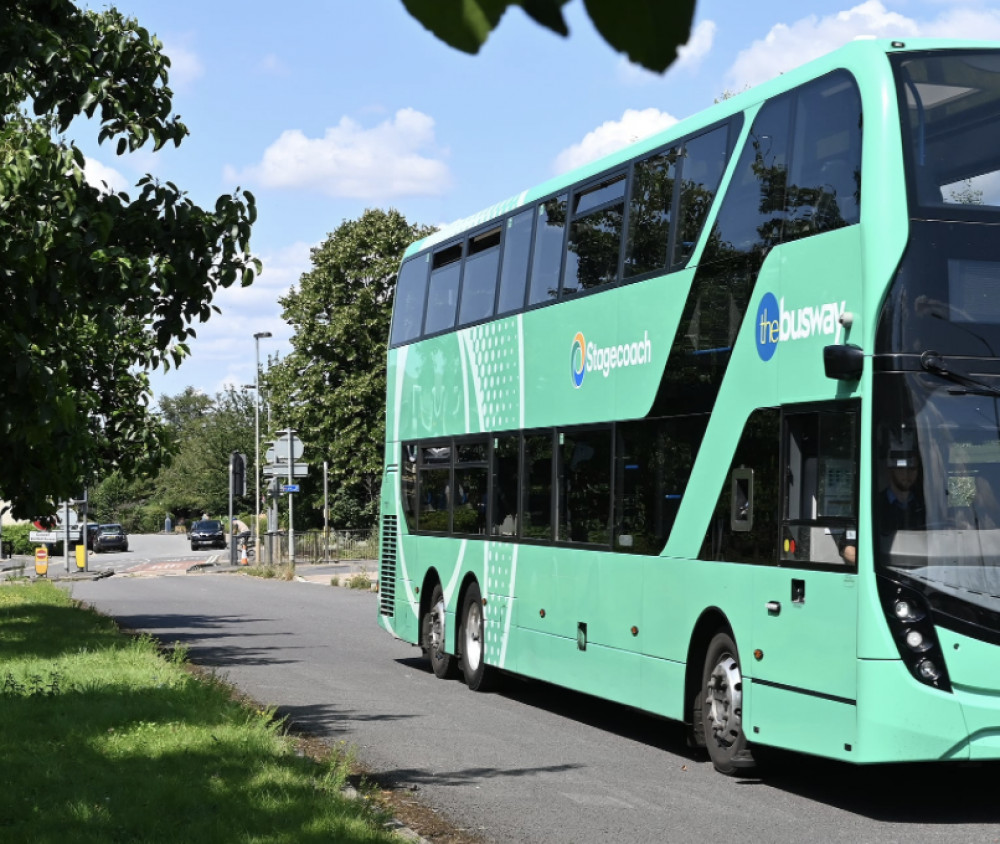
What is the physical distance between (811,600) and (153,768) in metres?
3.90

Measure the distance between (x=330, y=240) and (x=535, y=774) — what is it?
57985mm

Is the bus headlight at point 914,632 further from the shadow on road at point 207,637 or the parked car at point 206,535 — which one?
the parked car at point 206,535

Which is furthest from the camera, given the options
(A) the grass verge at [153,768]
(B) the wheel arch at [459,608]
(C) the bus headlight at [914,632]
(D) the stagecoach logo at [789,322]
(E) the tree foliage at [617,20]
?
(B) the wheel arch at [459,608]

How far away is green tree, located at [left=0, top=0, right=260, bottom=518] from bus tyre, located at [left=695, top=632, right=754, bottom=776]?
4303mm

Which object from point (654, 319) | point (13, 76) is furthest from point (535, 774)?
Answer: point (13, 76)

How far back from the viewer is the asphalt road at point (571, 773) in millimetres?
8703

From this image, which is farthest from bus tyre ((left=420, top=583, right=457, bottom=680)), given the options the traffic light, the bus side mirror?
the traffic light

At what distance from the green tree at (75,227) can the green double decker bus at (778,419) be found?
9.98ft

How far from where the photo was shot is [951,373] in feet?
29.0

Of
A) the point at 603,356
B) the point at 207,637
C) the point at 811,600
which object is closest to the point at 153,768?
the point at 811,600

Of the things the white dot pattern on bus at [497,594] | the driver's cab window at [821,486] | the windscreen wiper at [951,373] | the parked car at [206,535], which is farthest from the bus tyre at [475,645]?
the parked car at [206,535]

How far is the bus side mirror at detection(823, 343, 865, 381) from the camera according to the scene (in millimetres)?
8883

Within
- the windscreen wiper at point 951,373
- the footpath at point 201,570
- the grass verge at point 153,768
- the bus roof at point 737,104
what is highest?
the bus roof at point 737,104

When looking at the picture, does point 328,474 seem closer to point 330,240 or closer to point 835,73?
point 330,240
